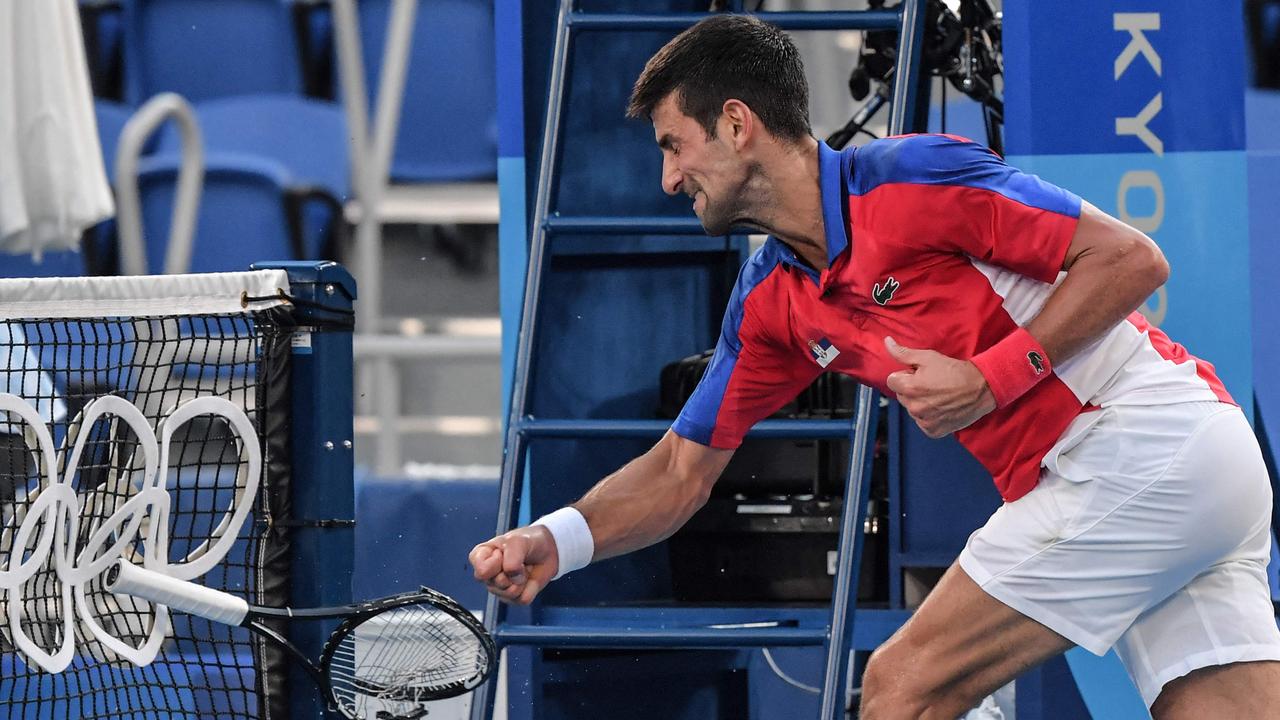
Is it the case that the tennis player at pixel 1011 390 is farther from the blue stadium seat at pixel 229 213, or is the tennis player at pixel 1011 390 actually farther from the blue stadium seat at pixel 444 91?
the blue stadium seat at pixel 444 91

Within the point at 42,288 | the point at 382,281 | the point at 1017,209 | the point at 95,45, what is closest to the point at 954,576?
the point at 1017,209

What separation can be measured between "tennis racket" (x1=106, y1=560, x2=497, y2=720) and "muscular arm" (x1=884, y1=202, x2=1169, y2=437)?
2.19 feet

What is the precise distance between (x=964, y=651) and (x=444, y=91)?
15.1ft

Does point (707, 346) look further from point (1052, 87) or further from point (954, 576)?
point (954, 576)

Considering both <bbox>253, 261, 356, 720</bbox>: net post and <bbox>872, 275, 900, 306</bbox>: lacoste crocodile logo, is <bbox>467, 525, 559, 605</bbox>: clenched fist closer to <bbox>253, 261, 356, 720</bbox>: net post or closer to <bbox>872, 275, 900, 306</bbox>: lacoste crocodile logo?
<bbox>253, 261, 356, 720</bbox>: net post

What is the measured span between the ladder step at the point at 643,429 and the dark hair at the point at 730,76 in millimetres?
682

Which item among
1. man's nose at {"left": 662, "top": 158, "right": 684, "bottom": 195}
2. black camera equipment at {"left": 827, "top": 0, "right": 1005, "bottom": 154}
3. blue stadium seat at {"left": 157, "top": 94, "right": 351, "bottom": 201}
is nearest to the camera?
man's nose at {"left": 662, "top": 158, "right": 684, "bottom": 195}

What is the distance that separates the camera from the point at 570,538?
249cm

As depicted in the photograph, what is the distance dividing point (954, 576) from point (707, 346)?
1.40 m

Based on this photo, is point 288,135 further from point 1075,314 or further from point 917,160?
point 1075,314

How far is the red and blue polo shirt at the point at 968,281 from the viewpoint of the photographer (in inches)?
88.1

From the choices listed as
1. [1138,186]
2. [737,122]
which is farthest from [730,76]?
[1138,186]

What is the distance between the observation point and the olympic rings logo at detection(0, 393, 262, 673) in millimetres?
2102

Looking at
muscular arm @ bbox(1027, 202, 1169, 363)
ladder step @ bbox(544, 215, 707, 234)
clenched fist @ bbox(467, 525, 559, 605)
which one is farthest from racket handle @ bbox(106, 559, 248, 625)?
ladder step @ bbox(544, 215, 707, 234)
